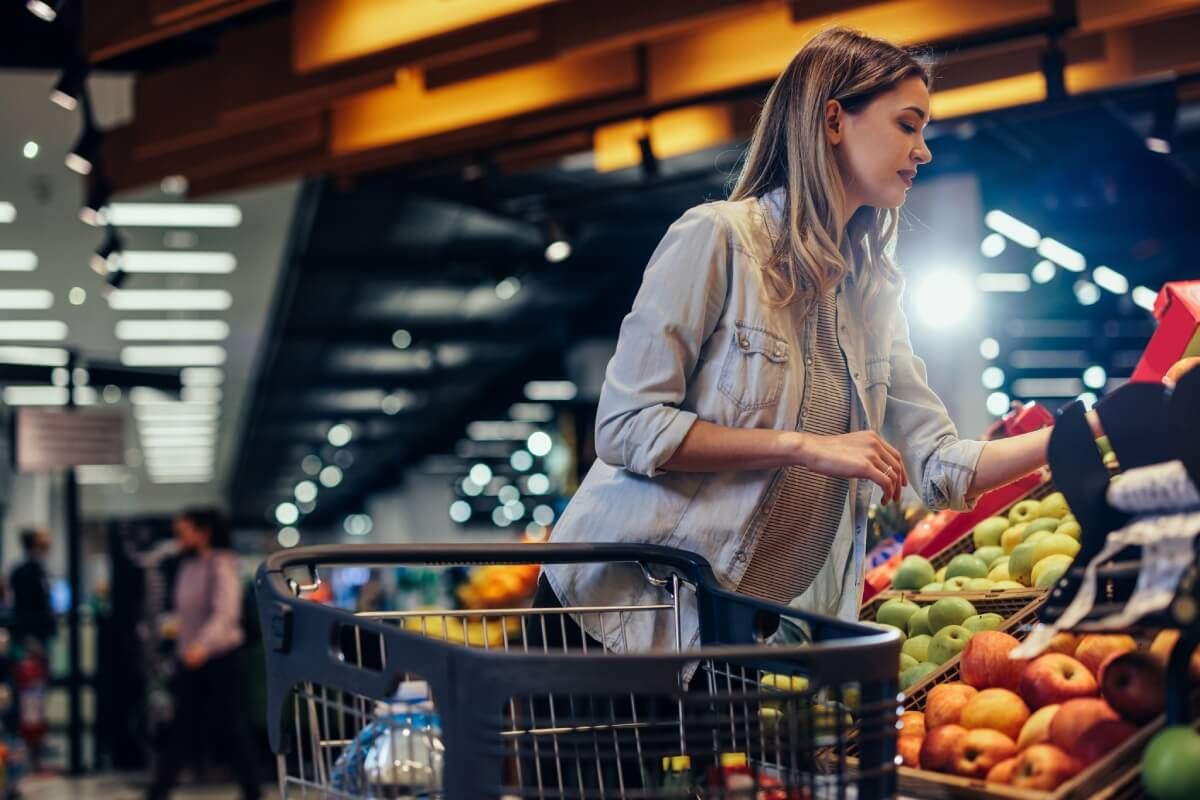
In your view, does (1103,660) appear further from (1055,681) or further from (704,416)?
(704,416)

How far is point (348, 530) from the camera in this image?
48.4 meters

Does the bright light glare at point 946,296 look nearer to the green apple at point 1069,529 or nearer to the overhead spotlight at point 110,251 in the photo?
the overhead spotlight at point 110,251

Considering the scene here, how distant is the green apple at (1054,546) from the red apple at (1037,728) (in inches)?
29.9

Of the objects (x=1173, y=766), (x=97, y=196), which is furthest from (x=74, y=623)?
(x=1173, y=766)

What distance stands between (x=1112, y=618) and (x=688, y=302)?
0.69 m

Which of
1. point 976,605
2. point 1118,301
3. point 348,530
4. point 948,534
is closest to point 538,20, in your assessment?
point 948,534

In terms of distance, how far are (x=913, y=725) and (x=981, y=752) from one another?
203 mm

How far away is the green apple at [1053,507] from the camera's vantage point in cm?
249

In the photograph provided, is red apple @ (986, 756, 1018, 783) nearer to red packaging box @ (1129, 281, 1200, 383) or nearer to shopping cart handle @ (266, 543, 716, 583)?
shopping cart handle @ (266, 543, 716, 583)

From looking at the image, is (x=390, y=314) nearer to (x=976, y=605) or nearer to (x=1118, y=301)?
(x=1118, y=301)

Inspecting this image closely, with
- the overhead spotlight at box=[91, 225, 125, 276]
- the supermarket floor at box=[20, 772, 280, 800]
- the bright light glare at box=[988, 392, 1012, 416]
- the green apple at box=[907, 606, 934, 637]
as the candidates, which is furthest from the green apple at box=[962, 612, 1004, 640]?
the supermarket floor at box=[20, 772, 280, 800]

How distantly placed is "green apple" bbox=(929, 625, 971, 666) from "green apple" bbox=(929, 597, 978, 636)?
0.28ft

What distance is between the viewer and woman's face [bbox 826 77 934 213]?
182cm

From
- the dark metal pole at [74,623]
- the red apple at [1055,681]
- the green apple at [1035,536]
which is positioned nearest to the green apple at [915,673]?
the red apple at [1055,681]
